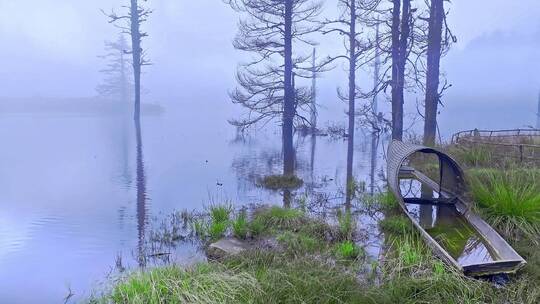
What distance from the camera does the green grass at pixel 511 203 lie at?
17.5 ft

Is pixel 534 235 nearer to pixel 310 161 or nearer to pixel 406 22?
pixel 310 161

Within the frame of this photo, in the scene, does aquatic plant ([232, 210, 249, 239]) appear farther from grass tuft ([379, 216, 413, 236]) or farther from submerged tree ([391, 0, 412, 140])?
submerged tree ([391, 0, 412, 140])

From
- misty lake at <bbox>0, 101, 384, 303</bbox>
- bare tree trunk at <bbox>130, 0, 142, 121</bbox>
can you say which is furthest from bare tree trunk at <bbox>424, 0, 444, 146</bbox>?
bare tree trunk at <bbox>130, 0, 142, 121</bbox>

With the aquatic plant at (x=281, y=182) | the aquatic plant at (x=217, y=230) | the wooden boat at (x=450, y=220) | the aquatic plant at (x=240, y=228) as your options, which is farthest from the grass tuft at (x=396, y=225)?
the aquatic plant at (x=281, y=182)

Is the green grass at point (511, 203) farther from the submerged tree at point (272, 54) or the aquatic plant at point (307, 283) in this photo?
the submerged tree at point (272, 54)

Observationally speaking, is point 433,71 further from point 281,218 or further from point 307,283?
point 307,283

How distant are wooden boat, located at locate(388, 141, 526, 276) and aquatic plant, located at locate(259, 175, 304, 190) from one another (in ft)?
7.54

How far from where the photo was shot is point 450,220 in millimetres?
6168

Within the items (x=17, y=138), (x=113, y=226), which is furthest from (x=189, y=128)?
(x=113, y=226)

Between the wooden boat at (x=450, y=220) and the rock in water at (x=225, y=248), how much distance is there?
221 centimetres

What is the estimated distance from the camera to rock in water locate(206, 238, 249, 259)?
505 cm

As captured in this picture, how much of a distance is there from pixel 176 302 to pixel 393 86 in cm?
1285

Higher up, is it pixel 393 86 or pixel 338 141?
pixel 393 86

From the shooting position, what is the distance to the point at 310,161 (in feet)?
42.9
